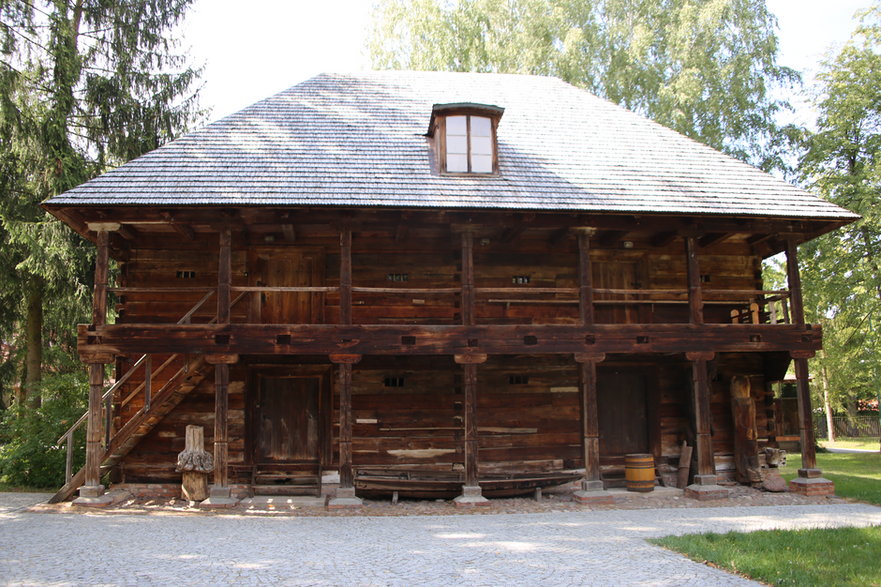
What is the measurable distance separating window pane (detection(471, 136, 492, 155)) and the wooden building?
0.18ft

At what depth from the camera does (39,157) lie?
59.8ft

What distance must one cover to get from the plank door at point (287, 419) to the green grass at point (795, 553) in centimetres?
810

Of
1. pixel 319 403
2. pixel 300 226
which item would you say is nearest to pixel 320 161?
pixel 300 226

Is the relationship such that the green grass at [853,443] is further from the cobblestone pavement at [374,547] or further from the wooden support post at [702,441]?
the cobblestone pavement at [374,547]

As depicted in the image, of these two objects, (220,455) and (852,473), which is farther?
(852,473)

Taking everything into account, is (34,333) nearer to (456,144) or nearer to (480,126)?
(456,144)

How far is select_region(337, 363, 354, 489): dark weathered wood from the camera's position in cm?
1249

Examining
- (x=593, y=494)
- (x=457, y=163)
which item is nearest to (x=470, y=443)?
(x=593, y=494)

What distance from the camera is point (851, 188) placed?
22438 millimetres

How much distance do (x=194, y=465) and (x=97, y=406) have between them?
212 cm

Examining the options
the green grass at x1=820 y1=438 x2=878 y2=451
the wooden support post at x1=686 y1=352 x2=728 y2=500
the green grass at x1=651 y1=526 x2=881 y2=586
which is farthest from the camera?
the green grass at x1=820 y1=438 x2=878 y2=451

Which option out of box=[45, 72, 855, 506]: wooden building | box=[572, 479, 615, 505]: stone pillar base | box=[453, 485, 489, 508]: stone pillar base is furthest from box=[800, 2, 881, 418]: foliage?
box=[453, 485, 489, 508]: stone pillar base

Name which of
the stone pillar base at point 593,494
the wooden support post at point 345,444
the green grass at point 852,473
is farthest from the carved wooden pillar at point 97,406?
the green grass at point 852,473

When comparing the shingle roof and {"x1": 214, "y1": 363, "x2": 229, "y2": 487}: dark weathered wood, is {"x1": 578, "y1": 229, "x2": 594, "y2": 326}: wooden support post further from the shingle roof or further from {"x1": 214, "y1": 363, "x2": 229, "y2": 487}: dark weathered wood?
{"x1": 214, "y1": 363, "x2": 229, "y2": 487}: dark weathered wood
